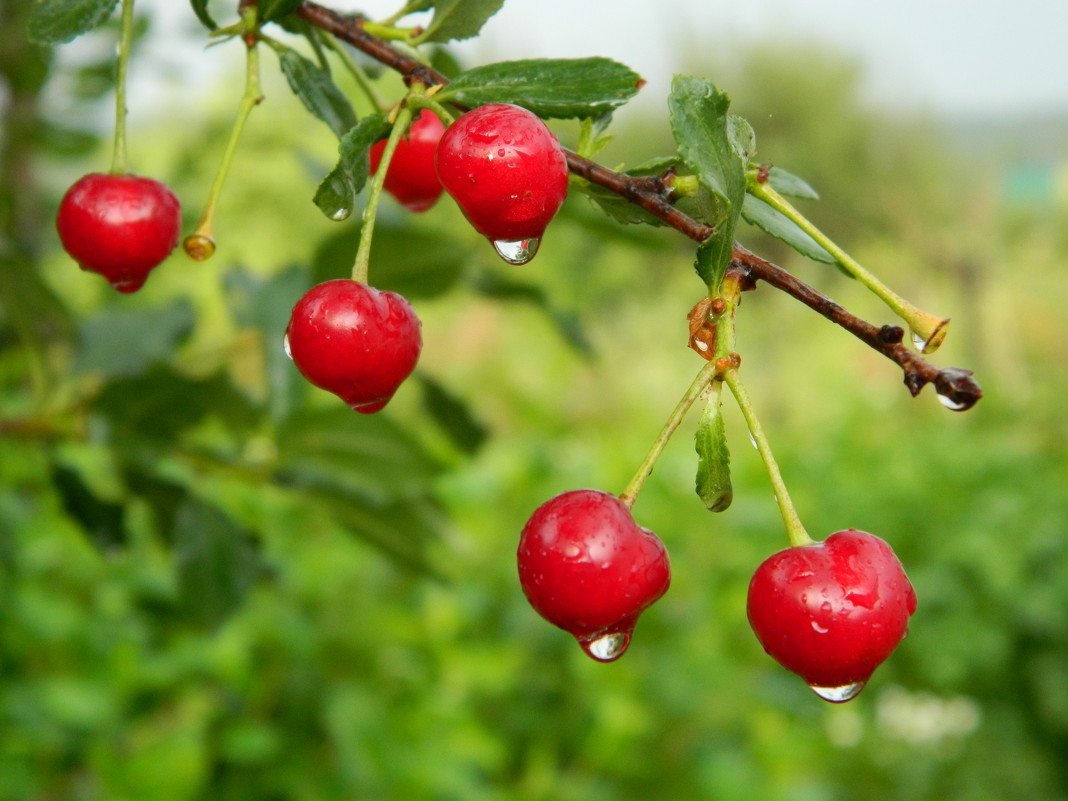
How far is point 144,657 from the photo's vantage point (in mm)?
1391

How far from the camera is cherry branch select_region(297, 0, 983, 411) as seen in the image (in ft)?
1.14

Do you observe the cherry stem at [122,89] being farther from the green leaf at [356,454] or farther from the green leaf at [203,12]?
the green leaf at [356,454]

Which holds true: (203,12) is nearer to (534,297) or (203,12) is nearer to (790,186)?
(790,186)

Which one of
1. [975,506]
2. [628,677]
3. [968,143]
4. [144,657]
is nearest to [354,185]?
[144,657]

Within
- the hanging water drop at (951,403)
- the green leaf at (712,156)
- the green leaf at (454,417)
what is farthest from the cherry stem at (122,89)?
the green leaf at (454,417)

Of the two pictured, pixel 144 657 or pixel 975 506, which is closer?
pixel 144 657

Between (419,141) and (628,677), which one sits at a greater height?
(628,677)

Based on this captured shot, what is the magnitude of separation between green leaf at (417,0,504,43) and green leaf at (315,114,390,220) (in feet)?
0.26

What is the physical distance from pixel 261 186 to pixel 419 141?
608 centimetres

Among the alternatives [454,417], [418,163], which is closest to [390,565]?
[454,417]

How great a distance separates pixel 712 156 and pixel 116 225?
276mm

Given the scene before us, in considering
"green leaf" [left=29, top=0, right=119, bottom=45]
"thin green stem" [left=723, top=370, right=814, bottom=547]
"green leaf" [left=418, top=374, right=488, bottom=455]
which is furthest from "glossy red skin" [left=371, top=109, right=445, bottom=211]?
"green leaf" [left=418, top=374, right=488, bottom=455]

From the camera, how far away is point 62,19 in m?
0.46

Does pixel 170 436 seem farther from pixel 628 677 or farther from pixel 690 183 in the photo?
pixel 628 677
